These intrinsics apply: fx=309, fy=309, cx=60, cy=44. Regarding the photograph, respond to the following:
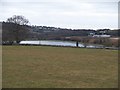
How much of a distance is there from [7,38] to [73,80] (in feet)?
150

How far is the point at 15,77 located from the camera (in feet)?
38.8

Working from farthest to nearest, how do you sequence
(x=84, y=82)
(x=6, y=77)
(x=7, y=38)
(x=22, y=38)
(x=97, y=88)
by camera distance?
(x=22, y=38), (x=7, y=38), (x=6, y=77), (x=84, y=82), (x=97, y=88)

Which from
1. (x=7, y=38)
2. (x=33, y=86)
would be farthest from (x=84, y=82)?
(x=7, y=38)

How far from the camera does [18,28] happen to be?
60.7m

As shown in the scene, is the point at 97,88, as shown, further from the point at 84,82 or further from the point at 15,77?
the point at 15,77

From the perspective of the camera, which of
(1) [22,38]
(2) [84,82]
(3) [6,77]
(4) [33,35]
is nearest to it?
(2) [84,82]

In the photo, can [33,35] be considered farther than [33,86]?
Yes

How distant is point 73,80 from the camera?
1156 centimetres

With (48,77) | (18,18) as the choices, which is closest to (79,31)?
(18,18)

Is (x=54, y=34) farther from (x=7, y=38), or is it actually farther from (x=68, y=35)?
(x=7, y=38)

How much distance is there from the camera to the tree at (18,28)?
59375 millimetres

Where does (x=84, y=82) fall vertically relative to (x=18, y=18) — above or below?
below

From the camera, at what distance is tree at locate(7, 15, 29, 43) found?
195 feet

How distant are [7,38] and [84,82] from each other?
46.2 metres
